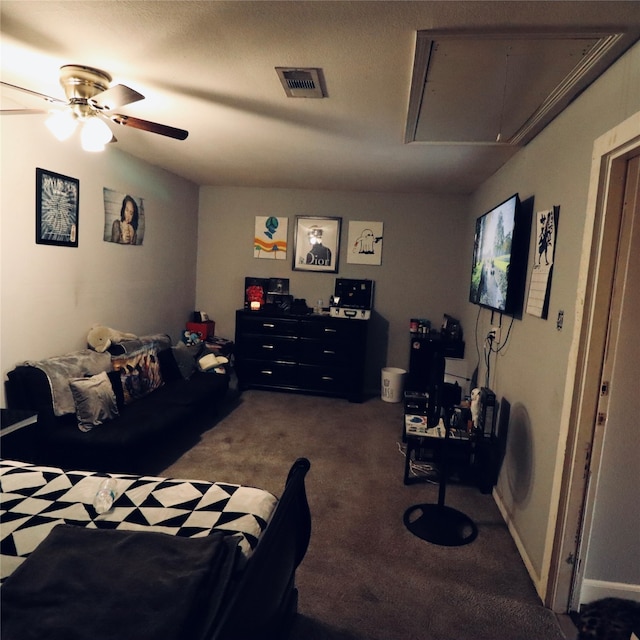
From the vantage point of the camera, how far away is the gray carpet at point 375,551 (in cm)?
194

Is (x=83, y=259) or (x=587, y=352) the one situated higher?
(x=83, y=259)

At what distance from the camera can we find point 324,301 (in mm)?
5602

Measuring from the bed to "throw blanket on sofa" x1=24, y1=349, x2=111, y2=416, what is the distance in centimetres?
98

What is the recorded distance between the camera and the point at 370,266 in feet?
18.0

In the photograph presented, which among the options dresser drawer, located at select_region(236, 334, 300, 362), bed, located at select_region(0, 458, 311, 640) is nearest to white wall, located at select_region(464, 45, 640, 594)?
bed, located at select_region(0, 458, 311, 640)

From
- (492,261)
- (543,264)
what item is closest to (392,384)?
(492,261)

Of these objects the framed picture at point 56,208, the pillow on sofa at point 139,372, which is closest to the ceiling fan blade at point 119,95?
the framed picture at point 56,208

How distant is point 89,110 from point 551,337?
2.62 metres

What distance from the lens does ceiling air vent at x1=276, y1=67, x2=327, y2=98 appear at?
2135 millimetres

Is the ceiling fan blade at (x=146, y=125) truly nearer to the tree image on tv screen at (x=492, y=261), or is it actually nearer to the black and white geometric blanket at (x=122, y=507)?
the black and white geometric blanket at (x=122, y=507)

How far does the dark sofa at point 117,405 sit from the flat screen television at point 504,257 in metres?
2.50

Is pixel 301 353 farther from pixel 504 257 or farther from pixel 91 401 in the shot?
pixel 504 257

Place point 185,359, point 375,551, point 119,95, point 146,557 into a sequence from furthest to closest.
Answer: point 185,359
point 375,551
point 119,95
point 146,557

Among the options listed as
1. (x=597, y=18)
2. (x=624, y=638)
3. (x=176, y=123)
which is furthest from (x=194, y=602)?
(x=176, y=123)
